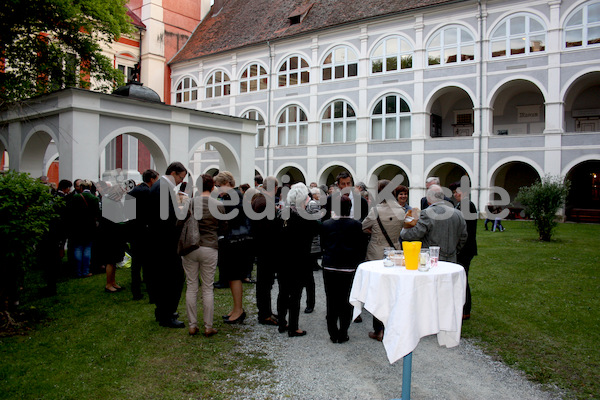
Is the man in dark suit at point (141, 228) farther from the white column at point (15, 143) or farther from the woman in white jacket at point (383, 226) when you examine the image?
the white column at point (15, 143)

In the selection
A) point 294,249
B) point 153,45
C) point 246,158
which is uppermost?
point 153,45

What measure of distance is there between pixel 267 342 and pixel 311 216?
65.2 inches

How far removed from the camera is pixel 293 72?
97.6ft

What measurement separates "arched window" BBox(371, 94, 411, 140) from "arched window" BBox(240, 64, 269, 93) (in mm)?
8792

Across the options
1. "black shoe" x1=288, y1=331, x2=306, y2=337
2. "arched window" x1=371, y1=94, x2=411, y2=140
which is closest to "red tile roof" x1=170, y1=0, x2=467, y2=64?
"arched window" x1=371, y1=94, x2=411, y2=140

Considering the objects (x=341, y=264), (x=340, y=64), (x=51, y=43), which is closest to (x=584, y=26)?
(x=340, y=64)

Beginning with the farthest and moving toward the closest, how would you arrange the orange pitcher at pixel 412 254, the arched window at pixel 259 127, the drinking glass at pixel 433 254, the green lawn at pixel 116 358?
the arched window at pixel 259 127, the drinking glass at pixel 433 254, the orange pitcher at pixel 412 254, the green lawn at pixel 116 358

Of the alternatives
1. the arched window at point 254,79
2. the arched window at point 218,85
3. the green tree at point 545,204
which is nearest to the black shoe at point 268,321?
A: the green tree at point 545,204

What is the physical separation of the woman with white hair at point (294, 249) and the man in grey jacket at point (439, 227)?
123 centimetres

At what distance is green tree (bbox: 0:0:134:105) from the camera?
586 inches

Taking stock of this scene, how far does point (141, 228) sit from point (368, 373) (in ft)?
12.8

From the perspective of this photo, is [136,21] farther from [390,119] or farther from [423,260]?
[423,260]

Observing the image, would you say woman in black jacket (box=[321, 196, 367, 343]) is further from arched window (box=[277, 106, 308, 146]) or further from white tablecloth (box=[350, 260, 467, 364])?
arched window (box=[277, 106, 308, 146])

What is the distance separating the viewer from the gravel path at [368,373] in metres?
4.05
